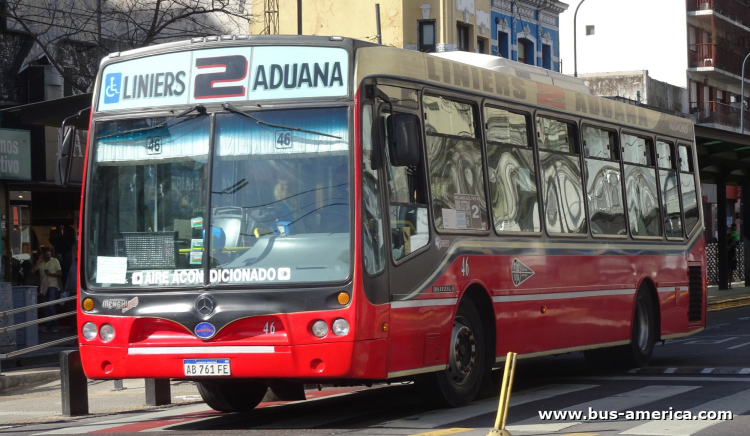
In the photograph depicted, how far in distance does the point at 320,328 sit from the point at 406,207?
136 cm

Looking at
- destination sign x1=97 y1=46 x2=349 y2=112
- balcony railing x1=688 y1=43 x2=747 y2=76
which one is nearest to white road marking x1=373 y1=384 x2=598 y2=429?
destination sign x1=97 y1=46 x2=349 y2=112

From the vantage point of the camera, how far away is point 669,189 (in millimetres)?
16031

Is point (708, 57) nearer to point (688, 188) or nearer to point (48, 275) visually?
point (48, 275)

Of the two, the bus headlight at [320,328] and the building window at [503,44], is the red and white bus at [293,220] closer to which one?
the bus headlight at [320,328]

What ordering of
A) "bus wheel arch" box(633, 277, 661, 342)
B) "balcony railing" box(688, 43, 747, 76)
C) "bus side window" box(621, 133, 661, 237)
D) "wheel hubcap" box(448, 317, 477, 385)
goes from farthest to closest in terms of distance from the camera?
"balcony railing" box(688, 43, 747, 76), "bus wheel arch" box(633, 277, 661, 342), "bus side window" box(621, 133, 661, 237), "wheel hubcap" box(448, 317, 477, 385)

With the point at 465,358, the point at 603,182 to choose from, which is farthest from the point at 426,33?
the point at 465,358

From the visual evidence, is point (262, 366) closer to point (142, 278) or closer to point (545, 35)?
point (142, 278)

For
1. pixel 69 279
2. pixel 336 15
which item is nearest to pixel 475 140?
pixel 69 279

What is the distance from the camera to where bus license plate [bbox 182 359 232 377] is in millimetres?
9352

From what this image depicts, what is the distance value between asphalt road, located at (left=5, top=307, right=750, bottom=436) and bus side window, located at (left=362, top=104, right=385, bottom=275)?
1.31m

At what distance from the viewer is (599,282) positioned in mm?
13695

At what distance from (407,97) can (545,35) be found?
39.4 m

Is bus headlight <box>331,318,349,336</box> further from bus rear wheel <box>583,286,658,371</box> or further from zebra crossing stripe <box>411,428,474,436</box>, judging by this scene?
bus rear wheel <box>583,286,658,371</box>

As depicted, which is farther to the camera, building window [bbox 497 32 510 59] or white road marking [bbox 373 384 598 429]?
building window [bbox 497 32 510 59]
